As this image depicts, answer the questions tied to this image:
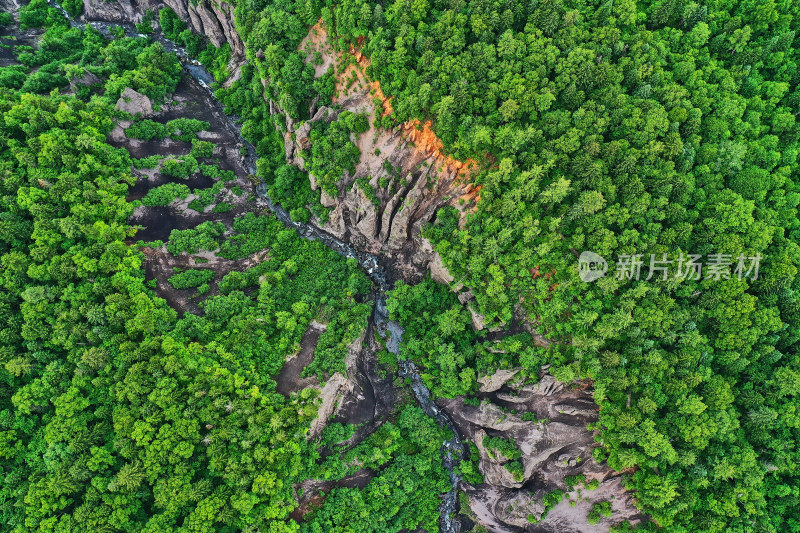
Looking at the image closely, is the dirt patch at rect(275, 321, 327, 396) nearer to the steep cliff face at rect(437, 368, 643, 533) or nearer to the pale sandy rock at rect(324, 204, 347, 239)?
the pale sandy rock at rect(324, 204, 347, 239)

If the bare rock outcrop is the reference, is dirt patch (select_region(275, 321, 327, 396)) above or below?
below

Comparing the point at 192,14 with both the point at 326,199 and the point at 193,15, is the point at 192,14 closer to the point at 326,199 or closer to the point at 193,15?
the point at 193,15

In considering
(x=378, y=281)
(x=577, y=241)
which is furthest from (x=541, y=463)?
(x=378, y=281)

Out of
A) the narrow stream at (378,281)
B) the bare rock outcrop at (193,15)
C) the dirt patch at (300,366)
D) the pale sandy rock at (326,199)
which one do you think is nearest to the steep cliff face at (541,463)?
the narrow stream at (378,281)

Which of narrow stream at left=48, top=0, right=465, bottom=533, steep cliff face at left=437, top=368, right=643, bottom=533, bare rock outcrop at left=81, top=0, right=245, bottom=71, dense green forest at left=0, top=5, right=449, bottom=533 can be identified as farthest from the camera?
bare rock outcrop at left=81, top=0, right=245, bottom=71

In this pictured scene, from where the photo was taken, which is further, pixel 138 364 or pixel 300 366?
pixel 300 366

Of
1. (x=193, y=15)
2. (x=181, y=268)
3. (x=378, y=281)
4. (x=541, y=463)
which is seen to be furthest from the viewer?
(x=193, y=15)

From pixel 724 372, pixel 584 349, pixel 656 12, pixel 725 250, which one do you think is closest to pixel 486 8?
pixel 656 12

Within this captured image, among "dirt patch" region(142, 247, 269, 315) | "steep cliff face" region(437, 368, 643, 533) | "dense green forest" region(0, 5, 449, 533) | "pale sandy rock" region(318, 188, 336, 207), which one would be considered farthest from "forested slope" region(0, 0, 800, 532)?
"pale sandy rock" region(318, 188, 336, 207)
